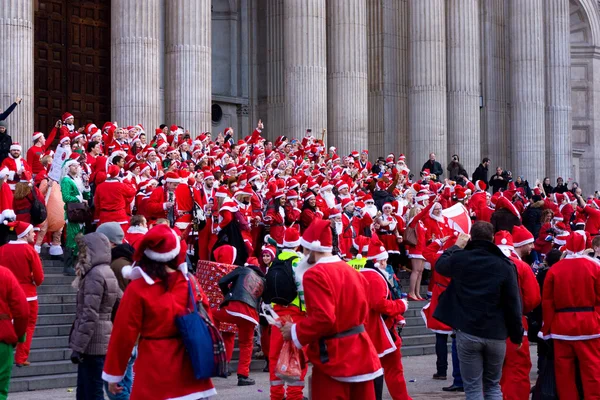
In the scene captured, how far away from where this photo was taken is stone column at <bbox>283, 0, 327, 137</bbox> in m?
28.3

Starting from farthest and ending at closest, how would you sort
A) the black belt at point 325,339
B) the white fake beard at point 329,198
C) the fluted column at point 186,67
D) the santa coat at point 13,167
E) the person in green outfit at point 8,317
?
the fluted column at point 186,67
the white fake beard at point 329,198
the santa coat at point 13,167
the person in green outfit at point 8,317
the black belt at point 325,339

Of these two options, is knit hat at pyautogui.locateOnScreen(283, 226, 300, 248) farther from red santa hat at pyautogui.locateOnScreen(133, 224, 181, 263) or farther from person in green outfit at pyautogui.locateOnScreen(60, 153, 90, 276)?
red santa hat at pyautogui.locateOnScreen(133, 224, 181, 263)

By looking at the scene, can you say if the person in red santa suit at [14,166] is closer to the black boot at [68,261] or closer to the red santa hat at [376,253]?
the black boot at [68,261]

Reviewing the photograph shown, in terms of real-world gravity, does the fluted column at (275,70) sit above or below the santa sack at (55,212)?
above

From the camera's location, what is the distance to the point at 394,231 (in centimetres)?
2073

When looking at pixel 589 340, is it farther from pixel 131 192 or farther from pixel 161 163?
pixel 161 163

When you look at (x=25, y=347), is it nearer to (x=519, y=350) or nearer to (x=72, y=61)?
(x=519, y=350)

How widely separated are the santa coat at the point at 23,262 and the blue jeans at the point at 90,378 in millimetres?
3433

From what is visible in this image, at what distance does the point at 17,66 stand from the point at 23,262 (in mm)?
9840

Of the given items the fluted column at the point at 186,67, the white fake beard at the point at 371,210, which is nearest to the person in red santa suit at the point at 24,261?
the white fake beard at the point at 371,210

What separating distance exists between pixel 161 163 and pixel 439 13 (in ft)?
48.9

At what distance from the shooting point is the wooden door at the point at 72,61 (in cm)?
2795

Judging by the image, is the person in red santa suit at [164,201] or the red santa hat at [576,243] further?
the person in red santa suit at [164,201]

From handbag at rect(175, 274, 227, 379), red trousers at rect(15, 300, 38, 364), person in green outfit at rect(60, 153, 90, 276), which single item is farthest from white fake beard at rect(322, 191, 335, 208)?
handbag at rect(175, 274, 227, 379)
